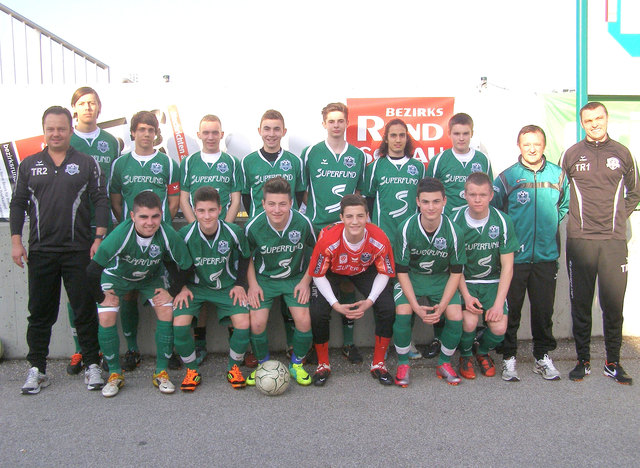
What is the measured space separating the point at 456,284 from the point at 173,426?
2.26 m

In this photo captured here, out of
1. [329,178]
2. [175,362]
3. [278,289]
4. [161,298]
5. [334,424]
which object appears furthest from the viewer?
[329,178]

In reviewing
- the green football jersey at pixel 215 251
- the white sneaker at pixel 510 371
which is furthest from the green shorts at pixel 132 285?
the white sneaker at pixel 510 371

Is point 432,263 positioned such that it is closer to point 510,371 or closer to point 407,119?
point 510,371

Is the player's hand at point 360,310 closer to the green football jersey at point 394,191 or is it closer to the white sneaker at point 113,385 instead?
the green football jersey at point 394,191

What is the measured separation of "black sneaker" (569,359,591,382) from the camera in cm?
382

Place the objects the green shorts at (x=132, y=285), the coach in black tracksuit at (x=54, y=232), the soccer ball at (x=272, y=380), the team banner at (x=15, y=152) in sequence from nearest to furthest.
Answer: the soccer ball at (x=272, y=380) < the coach in black tracksuit at (x=54, y=232) < the green shorts at (x=132, y=285) < the team banner at (x=15, y=152)

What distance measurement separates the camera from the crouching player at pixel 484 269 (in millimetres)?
3920

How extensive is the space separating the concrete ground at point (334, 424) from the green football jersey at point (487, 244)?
80cm

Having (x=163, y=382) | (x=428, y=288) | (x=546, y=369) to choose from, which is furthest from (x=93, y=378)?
(x=546, y=369)

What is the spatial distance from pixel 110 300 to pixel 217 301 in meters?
0.78

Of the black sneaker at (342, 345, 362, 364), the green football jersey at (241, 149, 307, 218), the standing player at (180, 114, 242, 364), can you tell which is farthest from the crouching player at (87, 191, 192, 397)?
the black sneaker at (342, 345, 362, 364)

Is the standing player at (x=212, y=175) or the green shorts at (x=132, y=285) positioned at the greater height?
the standing player at (x=212, y=175)

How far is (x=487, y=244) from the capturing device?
397 cm

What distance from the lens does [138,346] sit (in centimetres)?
448
